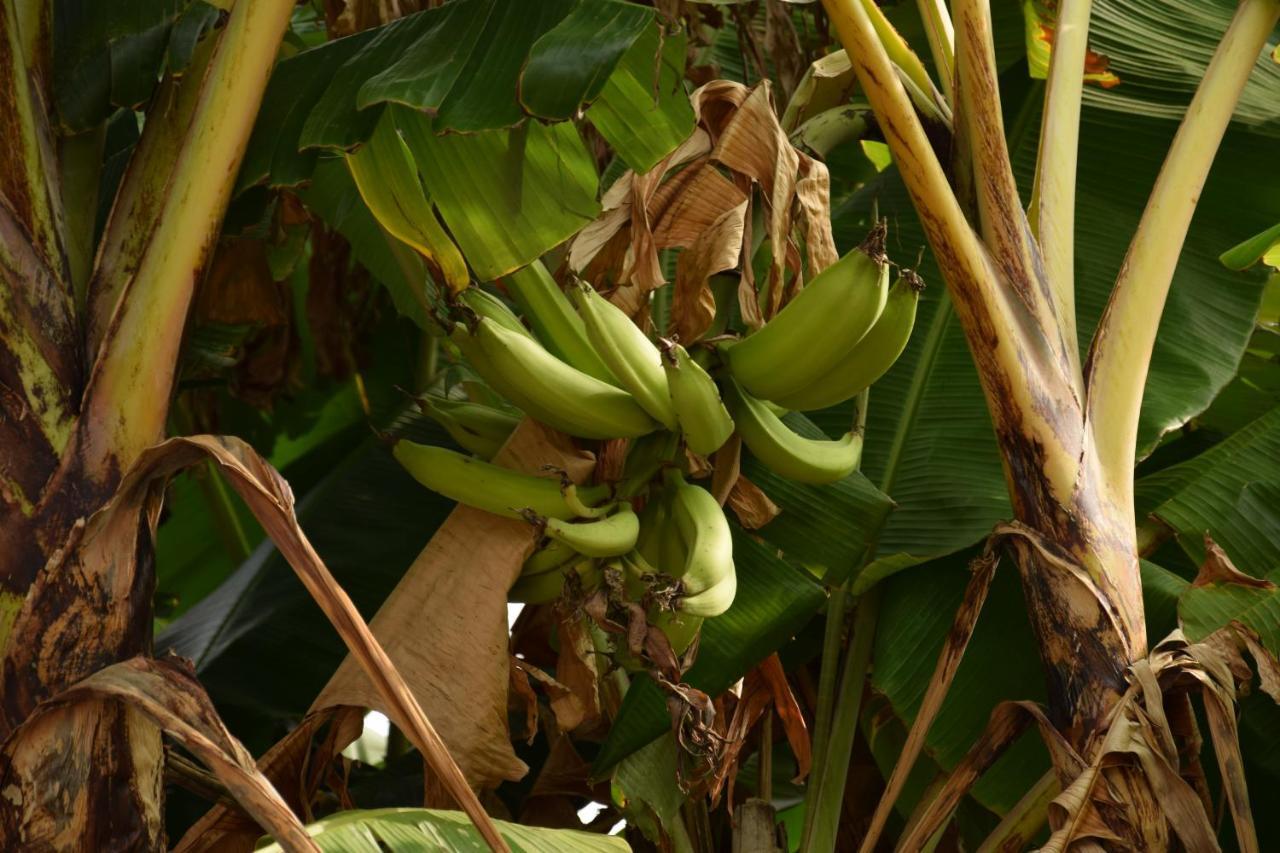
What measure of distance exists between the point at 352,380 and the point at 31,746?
4.84 feet

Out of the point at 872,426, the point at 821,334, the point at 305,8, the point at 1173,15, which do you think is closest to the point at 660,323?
the point at 872,426

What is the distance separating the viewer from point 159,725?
2.87ft

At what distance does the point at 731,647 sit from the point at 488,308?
43 cm

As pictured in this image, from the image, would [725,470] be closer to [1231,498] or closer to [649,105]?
[649,105]

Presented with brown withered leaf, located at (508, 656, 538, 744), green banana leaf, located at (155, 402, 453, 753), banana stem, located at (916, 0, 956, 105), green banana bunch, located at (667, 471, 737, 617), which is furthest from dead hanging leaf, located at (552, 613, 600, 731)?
banana stem, located at (916, 0, 956, 105)

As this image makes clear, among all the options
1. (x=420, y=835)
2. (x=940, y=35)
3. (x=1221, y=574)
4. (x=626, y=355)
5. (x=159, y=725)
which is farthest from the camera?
(x=940, y=35)

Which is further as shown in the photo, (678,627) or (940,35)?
(940,35)

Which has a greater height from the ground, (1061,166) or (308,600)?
(1061,166)

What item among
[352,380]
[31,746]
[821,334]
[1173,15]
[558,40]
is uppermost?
[558,40]

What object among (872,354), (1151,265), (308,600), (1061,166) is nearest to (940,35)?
(1061,166)

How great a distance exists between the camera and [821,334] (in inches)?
41.8

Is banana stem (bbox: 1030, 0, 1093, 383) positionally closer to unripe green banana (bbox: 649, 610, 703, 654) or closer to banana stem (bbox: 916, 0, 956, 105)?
banana stem (bbox: 916, 0, 956, 105)

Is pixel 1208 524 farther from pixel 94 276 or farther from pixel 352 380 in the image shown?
pixel 352 380

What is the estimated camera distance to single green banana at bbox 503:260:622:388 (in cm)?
Result: 118
